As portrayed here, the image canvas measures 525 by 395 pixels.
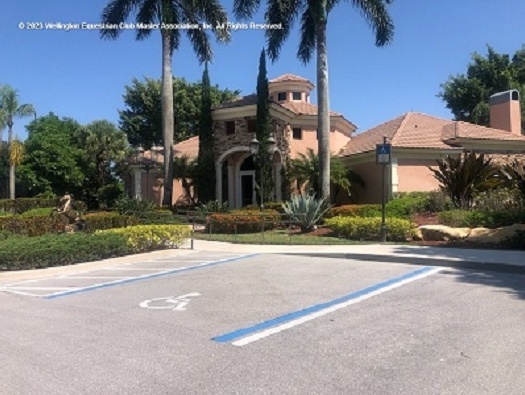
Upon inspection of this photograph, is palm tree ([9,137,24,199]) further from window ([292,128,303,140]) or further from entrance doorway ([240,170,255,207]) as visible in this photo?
window ([292,128,303,140])

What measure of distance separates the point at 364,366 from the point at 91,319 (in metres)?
4.00

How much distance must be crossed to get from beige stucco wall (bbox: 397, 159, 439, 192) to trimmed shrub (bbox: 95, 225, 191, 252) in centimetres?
1261

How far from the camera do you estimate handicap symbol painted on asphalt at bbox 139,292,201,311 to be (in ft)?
25.0

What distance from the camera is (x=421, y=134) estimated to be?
87.2ft

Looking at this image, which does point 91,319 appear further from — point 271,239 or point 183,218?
point 183,218

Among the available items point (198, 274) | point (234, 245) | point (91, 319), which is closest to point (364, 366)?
point (91, 319)

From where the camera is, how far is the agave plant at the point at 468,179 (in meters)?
18.9

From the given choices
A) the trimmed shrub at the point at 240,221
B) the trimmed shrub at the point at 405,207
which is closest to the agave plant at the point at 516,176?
the trimmed shrub at the point at 405,207

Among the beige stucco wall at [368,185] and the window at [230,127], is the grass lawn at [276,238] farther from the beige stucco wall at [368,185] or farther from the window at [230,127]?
the window at [230,127]

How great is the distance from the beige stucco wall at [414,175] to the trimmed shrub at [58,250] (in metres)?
15.0

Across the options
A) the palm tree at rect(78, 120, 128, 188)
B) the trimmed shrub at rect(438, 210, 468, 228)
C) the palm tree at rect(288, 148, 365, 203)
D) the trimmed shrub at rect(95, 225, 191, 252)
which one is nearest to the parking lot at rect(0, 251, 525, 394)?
the trimmed shrub at rect(95, 225, 191, 252)

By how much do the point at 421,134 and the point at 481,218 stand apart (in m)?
11.3

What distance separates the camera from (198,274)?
10.8 m

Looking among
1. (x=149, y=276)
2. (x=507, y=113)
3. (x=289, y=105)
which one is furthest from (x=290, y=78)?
(x=149, y=276)
